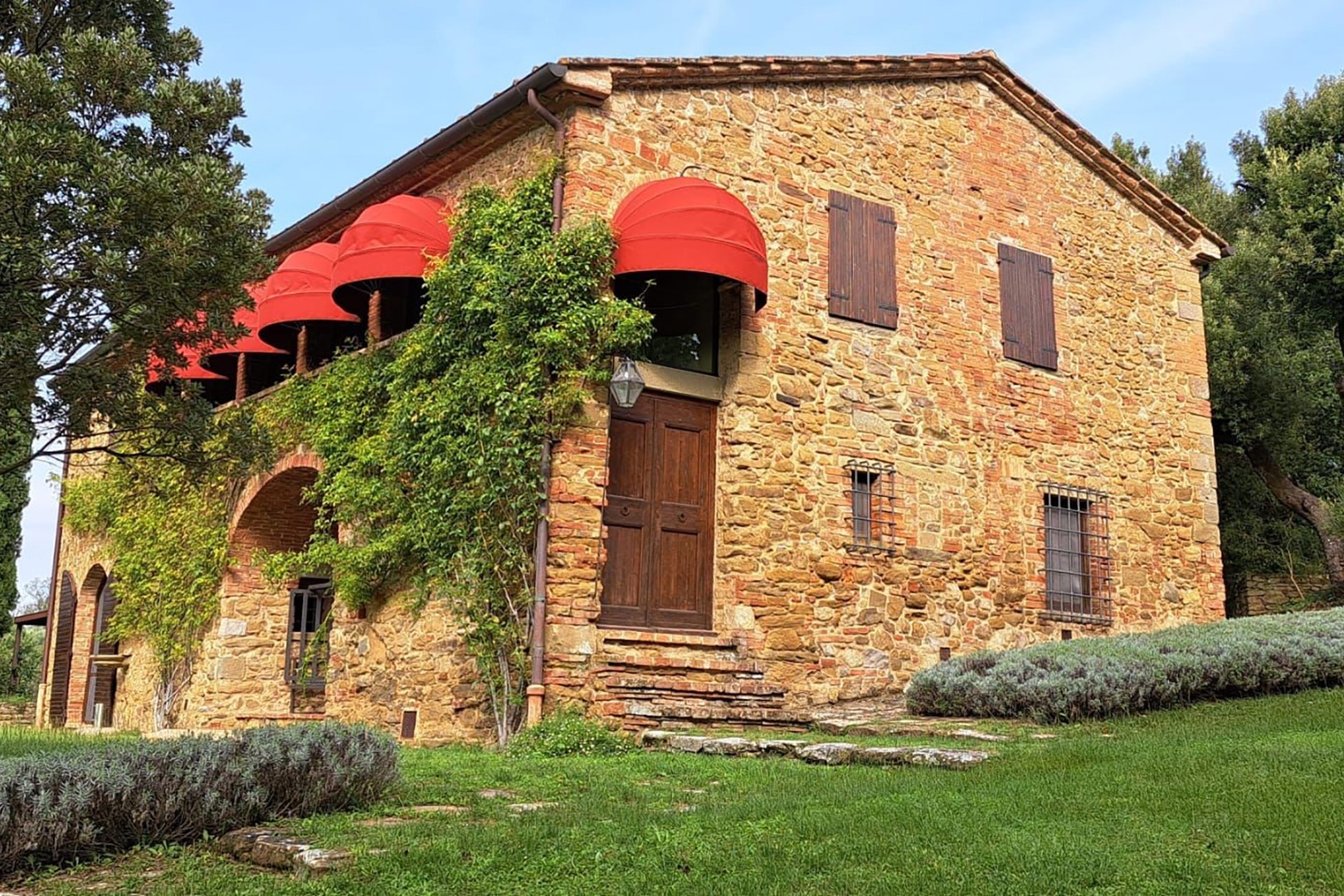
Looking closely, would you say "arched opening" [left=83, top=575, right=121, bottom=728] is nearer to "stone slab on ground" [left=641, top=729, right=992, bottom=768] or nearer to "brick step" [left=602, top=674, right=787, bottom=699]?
"brick step" [left=602, top=674, right=787, bottom=699]

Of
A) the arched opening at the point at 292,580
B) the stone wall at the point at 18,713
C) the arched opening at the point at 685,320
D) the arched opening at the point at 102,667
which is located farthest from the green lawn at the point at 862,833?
the stone wall at the point at 18,713

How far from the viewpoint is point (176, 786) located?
20.4ft

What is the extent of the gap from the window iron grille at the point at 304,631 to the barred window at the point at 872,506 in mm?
6755

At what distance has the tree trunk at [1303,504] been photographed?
860 inches

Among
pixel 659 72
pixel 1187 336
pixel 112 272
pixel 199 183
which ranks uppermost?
pixel 659 72

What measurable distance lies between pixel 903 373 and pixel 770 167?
2.74 metres

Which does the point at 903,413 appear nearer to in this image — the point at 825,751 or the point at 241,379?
the point at 825,751

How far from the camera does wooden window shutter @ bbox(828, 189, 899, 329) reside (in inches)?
529

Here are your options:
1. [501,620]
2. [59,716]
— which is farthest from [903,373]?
[59,716]

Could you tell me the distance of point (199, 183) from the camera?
28.1 ft

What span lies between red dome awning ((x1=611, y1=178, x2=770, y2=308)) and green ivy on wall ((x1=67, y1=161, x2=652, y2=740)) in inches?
10.8

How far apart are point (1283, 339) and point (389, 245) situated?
1765 centimetres

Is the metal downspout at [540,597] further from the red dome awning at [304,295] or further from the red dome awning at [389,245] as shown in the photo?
the red dome awning at [304,295]

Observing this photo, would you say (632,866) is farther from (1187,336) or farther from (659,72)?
(1187,336)
